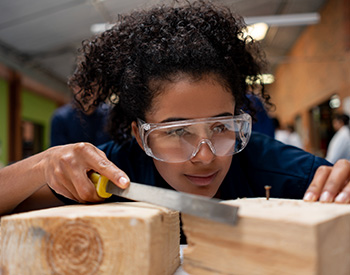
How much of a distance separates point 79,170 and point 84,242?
0.28 metres

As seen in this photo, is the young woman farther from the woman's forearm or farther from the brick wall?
the brick wall

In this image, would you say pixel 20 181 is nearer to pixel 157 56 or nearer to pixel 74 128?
pixel 157 56

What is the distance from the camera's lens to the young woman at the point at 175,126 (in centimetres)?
101

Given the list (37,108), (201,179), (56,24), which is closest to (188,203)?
(201,179)

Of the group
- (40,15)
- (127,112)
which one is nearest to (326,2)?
(40,15)

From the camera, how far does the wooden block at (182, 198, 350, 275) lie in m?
0.65

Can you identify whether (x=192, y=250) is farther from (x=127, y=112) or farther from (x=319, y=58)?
(x=319, y=58)

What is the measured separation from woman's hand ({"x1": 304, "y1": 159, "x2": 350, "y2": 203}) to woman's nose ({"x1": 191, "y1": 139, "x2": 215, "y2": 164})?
1.01 feet

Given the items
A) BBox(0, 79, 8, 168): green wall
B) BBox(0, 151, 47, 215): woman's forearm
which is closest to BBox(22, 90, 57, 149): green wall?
BBox(0, 79, 8, 168): green wall

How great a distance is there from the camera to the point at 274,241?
67 centimetres

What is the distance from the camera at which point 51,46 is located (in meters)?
6.89

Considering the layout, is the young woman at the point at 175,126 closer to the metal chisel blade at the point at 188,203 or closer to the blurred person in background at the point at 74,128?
the metal chisel blade at the point at 188,203

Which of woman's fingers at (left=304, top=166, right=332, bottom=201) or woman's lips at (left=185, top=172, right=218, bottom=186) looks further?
woman's lips at (left=185, top=172, right=218, bottom=186)

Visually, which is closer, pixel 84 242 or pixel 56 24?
pixel 84 242
